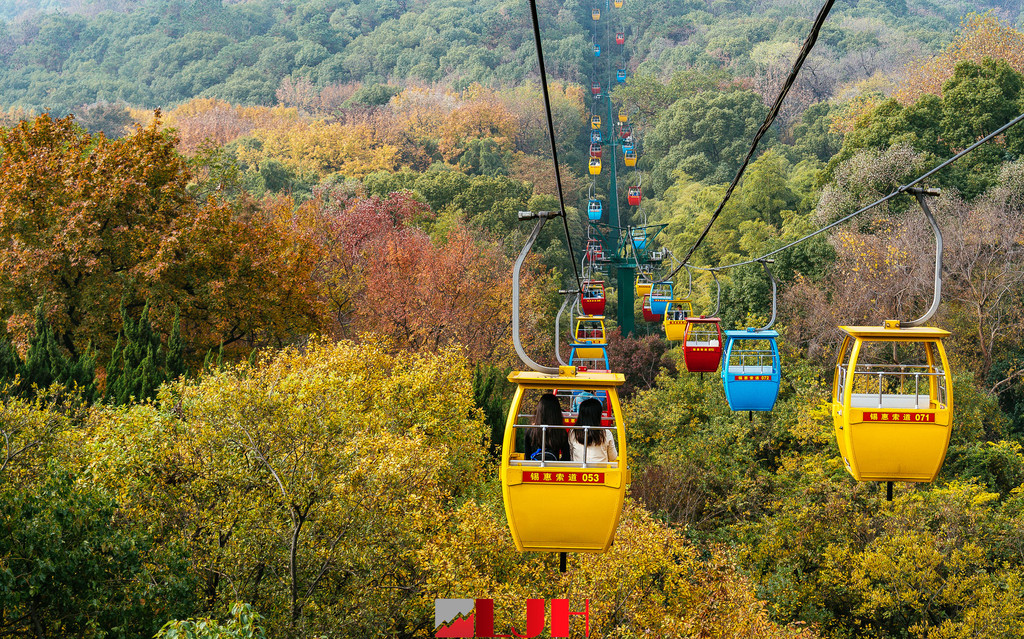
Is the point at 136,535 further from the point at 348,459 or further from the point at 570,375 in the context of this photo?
the point at 570,375

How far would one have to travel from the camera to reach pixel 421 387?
724 inches

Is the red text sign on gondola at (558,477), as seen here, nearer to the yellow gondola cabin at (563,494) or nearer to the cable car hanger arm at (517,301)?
the yellow gondola cabin at (563,494)

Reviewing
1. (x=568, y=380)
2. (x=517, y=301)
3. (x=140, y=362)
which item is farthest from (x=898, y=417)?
(x=140, y=362)

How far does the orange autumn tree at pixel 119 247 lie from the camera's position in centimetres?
2123

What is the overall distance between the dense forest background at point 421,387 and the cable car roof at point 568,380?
4.45 meters

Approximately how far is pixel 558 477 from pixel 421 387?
42.8 feet

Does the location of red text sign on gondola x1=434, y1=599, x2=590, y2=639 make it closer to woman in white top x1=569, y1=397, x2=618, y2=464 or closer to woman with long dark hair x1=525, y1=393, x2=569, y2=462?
woman in white top x1=569, y1=397, x2=618, y2=464

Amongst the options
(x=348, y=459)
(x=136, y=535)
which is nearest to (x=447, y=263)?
(x=348, y=459)

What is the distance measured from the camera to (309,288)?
2548cm

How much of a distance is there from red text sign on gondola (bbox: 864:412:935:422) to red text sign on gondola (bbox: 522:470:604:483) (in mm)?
2772

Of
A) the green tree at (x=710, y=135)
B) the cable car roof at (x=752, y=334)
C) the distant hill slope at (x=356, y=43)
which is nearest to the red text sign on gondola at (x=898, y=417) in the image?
the cable car roof at (x=752, y=334)

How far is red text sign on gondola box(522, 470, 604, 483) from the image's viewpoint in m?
5.62

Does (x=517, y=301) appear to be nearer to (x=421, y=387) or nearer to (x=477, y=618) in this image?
(x=477, y=618)

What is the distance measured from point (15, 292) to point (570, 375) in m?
22.0
